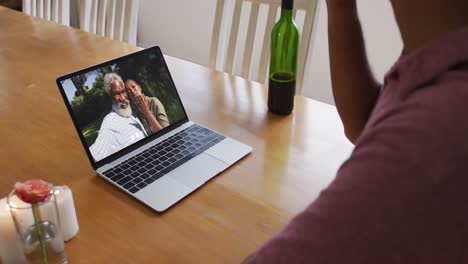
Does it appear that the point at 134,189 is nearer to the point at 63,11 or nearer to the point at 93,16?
the point at 93,16

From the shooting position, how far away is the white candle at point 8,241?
651mm

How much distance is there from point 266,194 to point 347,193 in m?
0.46

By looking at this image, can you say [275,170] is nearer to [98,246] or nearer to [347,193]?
[98,246]

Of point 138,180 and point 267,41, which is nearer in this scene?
point 138,180

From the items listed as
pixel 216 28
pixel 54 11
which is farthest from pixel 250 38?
pixel 54 11

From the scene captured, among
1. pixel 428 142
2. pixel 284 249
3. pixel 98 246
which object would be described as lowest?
pixel 98 246

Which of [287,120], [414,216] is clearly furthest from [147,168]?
[414,216]

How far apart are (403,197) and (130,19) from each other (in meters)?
1.62

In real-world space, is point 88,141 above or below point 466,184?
below

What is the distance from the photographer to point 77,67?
4.47 ft

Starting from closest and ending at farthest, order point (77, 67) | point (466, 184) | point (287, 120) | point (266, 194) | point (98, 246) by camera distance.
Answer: point (466, 184), point (98, 246), point (266, 194), point (287, 120), point (77, 67)

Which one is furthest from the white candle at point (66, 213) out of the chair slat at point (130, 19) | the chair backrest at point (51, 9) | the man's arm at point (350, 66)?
the chair backrest at point (51, 9)

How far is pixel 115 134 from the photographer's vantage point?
888 mm

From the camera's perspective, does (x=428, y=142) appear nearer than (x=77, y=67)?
Yes
